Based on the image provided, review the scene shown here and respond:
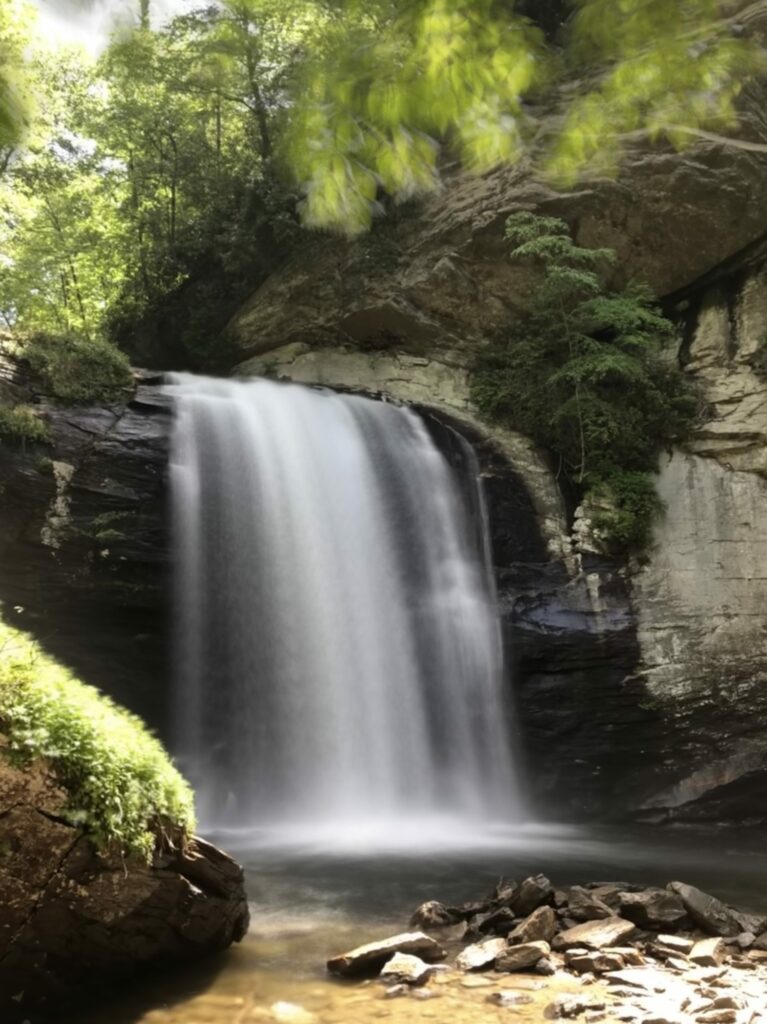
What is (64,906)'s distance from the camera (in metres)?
3.95

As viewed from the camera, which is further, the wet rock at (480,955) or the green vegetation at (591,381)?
the green vegetation at (591,381)

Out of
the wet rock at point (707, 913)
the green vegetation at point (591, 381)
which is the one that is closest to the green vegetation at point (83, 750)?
the wet rock at point (707, 913)

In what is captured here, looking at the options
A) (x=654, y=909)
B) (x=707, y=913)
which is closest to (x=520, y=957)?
(x=654, y=909)

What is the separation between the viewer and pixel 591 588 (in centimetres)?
1160

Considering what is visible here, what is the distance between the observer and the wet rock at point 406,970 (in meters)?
4.40

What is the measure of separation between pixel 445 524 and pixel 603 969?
7.98 meters

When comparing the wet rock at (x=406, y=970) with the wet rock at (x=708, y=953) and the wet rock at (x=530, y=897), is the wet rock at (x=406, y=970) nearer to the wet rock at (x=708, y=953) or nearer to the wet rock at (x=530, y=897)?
the wet rock at (x=530, y=897)

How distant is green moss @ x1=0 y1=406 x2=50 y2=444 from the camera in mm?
9586

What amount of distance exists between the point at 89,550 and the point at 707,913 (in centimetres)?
769

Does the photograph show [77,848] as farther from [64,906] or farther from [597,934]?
[597,934]

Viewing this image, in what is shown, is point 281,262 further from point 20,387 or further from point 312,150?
point 312,150

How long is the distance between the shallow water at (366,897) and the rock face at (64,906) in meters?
0.21

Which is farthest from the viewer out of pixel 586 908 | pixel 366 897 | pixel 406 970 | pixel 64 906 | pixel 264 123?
pixel 264 123

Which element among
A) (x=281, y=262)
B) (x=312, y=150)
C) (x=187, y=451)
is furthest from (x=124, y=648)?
(x=281, y=262)
